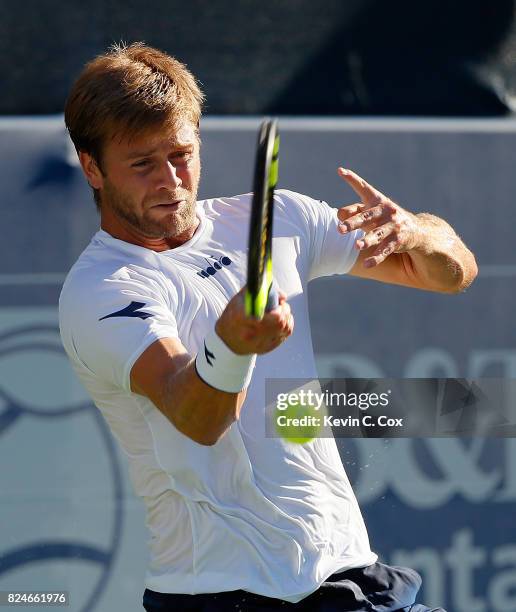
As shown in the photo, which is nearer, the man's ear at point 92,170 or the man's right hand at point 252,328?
the man's right hand at point 252,328

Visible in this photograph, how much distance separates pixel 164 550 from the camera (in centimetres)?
242

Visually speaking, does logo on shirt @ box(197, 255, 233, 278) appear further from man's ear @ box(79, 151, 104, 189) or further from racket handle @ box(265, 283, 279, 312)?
racket handle @ box(265, 283, 279, 312)

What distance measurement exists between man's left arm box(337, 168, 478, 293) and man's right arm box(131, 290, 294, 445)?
47 cm

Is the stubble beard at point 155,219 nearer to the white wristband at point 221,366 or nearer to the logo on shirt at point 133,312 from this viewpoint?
the logo on shirt at point 133,312

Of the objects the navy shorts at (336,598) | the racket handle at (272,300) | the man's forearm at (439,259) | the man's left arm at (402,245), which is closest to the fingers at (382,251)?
the man's left arm at (402,245)

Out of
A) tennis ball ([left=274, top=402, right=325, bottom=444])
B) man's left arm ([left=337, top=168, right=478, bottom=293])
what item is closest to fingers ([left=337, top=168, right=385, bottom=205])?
man's left arm ([left=337, top=168, right=478, bottom=293])

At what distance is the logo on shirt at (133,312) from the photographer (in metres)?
2.25

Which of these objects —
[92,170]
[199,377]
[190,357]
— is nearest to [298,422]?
[190,357]

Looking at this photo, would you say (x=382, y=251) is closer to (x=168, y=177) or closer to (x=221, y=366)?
(x=168, y=177)

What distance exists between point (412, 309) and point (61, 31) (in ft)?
5.31

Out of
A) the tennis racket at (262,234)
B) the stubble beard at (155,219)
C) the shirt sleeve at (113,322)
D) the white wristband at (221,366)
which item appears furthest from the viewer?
the stubble beard at (155,219)

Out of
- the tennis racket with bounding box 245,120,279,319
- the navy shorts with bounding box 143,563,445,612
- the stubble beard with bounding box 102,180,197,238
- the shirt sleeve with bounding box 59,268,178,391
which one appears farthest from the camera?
the stubble beard with bounding box 102,180,197,238

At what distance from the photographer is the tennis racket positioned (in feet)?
6.23

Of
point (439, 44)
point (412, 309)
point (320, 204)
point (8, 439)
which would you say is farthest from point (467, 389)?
point (320, 204)
